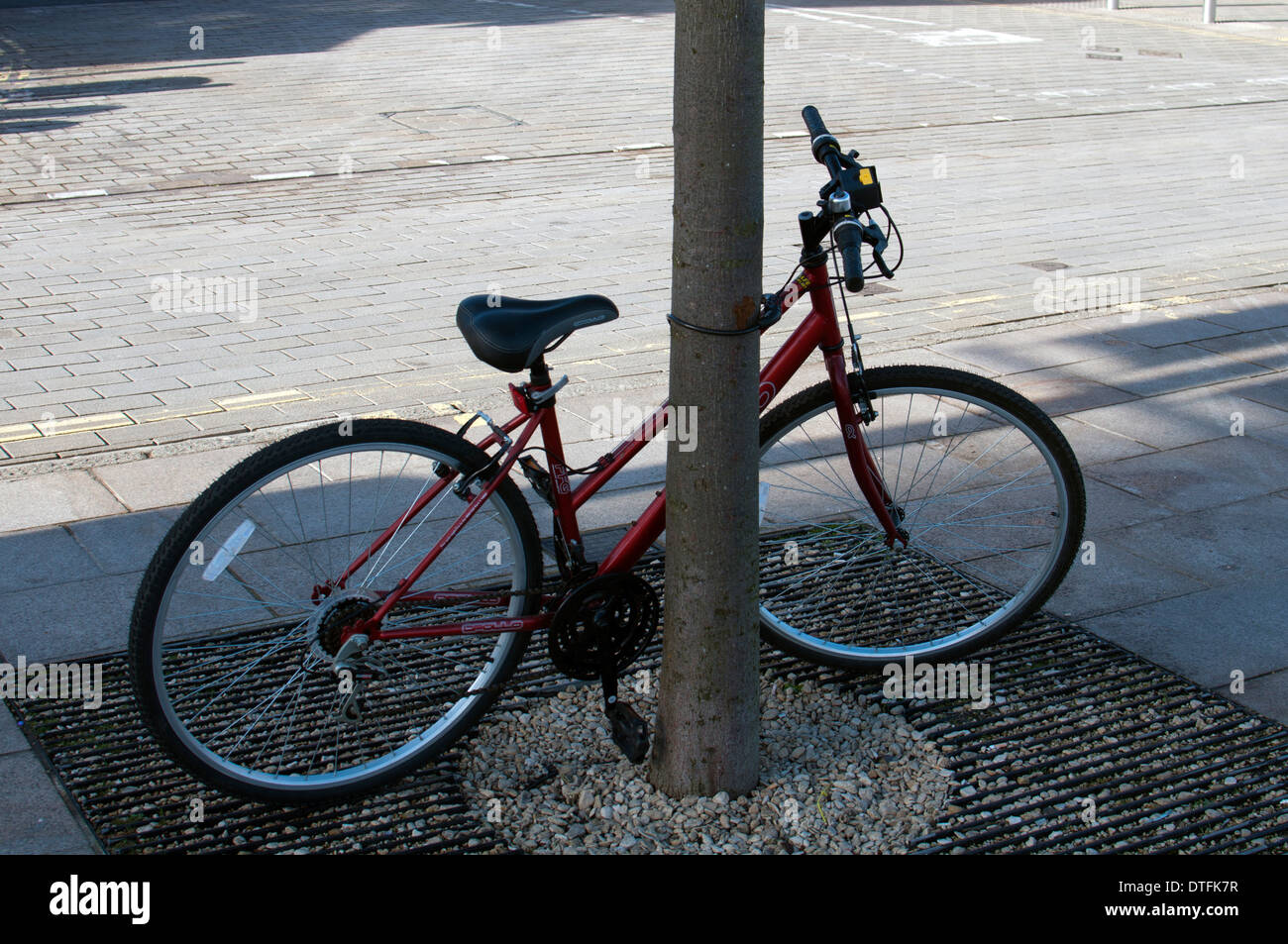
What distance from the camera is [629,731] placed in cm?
343

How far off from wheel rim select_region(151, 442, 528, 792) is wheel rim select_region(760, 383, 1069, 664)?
83 cm

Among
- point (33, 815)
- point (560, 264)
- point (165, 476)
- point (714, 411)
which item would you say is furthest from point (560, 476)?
point (560, 264)

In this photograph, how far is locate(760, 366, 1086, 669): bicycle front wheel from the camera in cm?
379

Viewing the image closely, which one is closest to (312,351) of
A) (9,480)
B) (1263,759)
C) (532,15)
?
Result: (9,480)

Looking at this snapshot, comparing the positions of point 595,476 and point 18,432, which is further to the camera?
point 18,432

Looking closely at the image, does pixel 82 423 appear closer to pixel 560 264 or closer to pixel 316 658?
pixel 316 658

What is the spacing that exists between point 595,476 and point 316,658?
31.7 inches

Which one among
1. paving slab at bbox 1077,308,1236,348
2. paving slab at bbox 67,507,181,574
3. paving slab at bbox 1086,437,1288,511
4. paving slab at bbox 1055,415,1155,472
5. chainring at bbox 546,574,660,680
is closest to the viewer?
chainring at bbox 546,574,660,680

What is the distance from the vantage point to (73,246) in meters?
8.78

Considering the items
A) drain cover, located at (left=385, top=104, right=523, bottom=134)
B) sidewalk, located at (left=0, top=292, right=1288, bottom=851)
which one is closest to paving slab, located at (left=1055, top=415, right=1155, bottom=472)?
sidewalk, located at (left=0, top=292, right=1288, bottom=851)

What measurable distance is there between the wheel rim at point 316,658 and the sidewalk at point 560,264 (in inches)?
14.7

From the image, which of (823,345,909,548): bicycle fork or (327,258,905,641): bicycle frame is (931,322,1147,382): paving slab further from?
(327,258,905,641): bicycle frame

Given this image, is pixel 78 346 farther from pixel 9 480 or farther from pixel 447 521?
pixel 447 521
